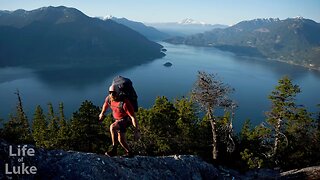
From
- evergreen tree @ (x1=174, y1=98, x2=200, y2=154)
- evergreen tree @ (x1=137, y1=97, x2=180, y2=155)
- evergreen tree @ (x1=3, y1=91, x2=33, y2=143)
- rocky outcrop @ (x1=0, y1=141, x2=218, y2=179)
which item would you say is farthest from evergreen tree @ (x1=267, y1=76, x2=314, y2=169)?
evergreen tree @ (x1=3, y1=91, x2=33, y2=143)

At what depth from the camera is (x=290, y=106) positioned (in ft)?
99.4

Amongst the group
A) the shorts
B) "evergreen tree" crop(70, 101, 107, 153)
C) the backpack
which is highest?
the backpack

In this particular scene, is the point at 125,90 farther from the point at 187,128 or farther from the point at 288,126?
the point at 288,126

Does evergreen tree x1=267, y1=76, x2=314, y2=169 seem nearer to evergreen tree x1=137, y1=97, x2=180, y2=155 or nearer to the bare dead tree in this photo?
the bare dead tree

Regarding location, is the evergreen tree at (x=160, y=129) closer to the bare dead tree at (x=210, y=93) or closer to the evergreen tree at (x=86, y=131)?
the evergreen tree at (x=86, y=131)

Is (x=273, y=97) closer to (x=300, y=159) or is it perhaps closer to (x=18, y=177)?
(x=300, y=159)

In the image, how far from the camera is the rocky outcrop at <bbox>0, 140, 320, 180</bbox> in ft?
31.4

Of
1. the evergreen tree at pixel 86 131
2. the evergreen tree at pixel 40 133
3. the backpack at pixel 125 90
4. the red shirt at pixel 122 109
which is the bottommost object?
the evergreen tree at pixel 40 133

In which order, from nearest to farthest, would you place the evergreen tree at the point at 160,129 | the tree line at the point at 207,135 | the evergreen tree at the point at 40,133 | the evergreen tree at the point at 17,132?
1. the evergreen tree at the point at 17,132
2. the tree line at the point at 207,135
3. the evergreen tree at the point at 160,129
4. the evergreen tree at the point at 40,133

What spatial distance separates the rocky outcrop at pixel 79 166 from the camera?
9.56 m

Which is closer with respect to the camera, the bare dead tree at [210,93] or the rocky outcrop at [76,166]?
the rocky outcrop at [76,166]

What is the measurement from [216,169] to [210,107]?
12.6 metres

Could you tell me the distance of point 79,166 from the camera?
10352 millimetres

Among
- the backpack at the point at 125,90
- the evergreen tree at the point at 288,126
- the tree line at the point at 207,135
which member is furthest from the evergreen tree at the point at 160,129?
the backpack at the point at 125,90
